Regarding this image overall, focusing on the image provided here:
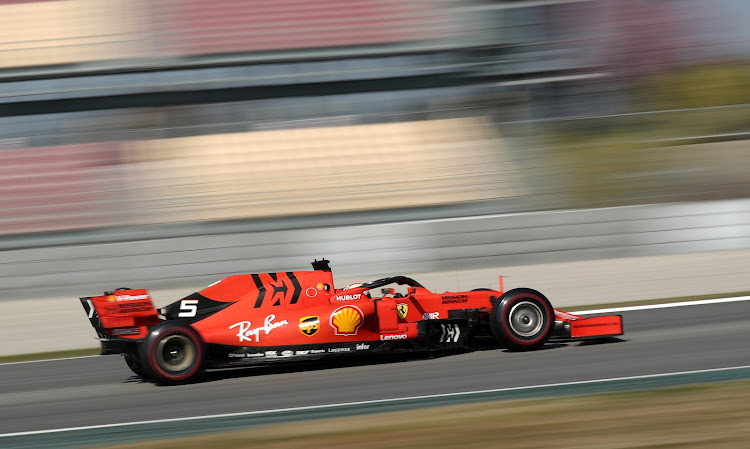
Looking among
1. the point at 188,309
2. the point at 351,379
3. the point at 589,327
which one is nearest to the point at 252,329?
the point at 188,309

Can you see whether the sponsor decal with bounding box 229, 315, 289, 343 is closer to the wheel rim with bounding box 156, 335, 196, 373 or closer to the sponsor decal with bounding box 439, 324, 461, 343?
the wheel rim with bounding box 156, 335, 196, 373

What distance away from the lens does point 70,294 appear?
1309cm

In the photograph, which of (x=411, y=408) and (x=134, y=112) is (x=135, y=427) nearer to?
(x=411, y=408)

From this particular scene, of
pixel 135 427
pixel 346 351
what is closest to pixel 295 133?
pixel 346 351

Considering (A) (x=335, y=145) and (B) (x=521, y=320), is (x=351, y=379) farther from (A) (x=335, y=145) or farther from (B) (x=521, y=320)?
(A) (x=335, y=145)

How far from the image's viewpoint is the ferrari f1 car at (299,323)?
7.19 metres

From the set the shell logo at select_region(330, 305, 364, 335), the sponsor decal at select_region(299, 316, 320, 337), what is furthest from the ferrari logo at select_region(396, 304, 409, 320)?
the sponsor decal at select_region(299, 316, 320, 337)

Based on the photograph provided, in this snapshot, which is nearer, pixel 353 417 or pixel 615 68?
pixel 353 417

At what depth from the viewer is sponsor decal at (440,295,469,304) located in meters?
7.66

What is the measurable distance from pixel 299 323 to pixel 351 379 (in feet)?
2.17

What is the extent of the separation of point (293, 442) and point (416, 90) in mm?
11203

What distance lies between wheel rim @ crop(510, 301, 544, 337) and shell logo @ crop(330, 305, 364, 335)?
1305 millimetres

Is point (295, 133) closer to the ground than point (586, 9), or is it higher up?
closer to the ground

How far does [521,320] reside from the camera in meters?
7.63
